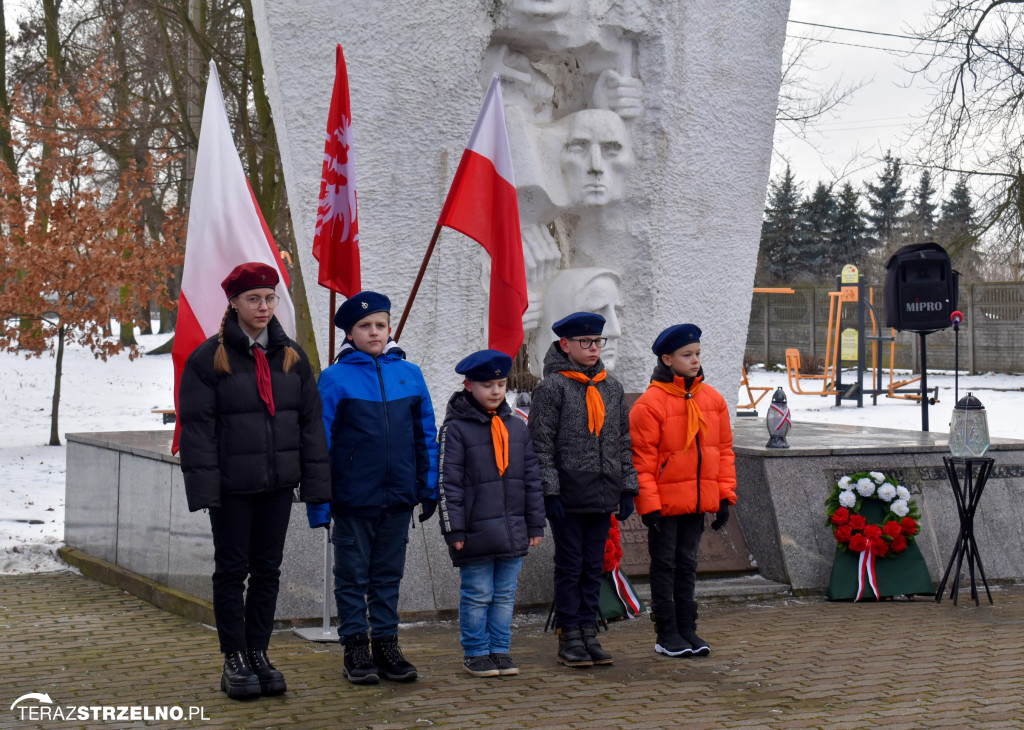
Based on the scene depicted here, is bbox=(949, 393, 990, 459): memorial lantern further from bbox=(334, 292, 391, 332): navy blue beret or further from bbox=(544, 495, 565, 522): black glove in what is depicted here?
bbox=(334, 292, 391, 332): navy blue beret

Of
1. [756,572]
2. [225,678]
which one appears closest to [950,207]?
[756,572]

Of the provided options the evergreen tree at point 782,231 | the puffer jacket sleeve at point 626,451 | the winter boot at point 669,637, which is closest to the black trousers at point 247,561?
the puffer jacket sleeve at point 626,451

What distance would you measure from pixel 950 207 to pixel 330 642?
43002 millimetres

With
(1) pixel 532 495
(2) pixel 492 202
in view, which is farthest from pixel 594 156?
(1) pixel 532 495

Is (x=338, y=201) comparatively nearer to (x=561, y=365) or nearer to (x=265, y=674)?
(x=561, y=365)

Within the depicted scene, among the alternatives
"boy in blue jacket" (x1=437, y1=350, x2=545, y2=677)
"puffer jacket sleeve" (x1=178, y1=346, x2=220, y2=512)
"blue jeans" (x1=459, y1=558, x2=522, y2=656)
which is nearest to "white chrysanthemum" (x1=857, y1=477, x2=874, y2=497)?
"boy in blue jacket" (x1=437, y1=350, x2=545, y2=677)

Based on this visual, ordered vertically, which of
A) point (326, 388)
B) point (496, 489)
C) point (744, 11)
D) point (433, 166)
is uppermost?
point (744, 11)

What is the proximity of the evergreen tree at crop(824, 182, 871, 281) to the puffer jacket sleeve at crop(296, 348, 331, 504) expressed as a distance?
3987 centimetres

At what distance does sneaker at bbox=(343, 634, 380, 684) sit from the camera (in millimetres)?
4336

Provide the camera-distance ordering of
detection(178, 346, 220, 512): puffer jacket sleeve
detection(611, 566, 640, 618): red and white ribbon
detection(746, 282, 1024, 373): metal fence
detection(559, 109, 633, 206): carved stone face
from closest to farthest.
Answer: detection(178, 346, 220, 512): puffer jacket sleeve → detection(611, 566, 640, 618): red and white ribbon → detection(559, 109, 633, 206): carved stone face → detection(746, 282, 1024, 373): metal fence

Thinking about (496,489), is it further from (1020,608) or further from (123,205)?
(123,205)

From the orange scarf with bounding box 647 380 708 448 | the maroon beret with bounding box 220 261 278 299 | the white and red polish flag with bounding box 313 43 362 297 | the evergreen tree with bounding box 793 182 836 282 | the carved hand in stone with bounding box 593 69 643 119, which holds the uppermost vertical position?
the evergreen tree with bounding box 793 182 836 282

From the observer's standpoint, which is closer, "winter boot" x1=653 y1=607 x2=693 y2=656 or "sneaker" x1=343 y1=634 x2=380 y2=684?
"sneaker" x1=343 y1=634 x2=380 y2=684

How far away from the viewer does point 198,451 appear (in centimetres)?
400
